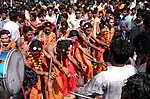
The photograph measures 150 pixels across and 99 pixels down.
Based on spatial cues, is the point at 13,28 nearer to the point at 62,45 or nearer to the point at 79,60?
the point at 79,60

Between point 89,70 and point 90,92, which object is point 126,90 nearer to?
point 90,92

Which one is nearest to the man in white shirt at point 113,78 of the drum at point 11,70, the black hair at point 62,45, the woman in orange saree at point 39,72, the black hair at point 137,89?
the black hair at point 137,89

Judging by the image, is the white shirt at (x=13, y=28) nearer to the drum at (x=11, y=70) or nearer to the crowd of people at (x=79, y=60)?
the crowd of people at (x=79, y=60)

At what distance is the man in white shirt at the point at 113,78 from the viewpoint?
13.8 ft

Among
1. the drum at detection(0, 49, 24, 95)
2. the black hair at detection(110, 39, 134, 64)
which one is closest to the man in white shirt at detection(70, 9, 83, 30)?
the drum at detection(0, 49, 24, 95)

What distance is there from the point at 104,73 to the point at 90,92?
0.21m

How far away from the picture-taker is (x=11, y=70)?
5.93 meters

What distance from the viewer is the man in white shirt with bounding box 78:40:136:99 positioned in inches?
166

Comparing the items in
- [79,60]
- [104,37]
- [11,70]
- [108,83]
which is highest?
[108,83]

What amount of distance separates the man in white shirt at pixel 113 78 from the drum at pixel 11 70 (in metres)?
1.60

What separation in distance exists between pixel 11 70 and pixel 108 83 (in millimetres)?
2021

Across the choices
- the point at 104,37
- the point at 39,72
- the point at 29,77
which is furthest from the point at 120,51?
the point at 104,37

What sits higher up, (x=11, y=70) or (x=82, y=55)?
(x=11, y=70)

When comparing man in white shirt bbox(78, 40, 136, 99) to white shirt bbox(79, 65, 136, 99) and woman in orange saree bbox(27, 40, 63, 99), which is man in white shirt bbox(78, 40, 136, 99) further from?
woman in orange saree bbox(27, 40, 63, 99)
